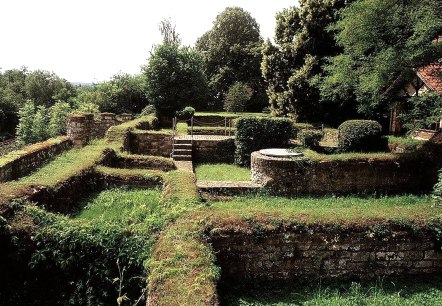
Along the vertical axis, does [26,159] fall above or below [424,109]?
below

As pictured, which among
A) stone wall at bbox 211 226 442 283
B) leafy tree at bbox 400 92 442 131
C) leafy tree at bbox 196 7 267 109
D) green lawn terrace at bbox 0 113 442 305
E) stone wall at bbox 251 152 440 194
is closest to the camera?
green lawn terrace at bbox 0 113 442 305

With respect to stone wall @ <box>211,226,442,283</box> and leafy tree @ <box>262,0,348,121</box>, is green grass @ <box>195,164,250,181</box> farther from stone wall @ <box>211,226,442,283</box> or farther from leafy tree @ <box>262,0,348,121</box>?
leafy tree @ <box>262,0,348,121</box>

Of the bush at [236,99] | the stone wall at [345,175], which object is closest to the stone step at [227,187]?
the stone wall at [345,175]

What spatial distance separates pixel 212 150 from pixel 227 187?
4.81 metres

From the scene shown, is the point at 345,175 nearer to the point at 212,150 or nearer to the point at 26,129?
the point at 212,150

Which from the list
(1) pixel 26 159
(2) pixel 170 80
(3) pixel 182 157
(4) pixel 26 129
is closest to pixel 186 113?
(2) pixel 170 80

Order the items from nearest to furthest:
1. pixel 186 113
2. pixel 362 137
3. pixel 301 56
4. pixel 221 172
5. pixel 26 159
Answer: pixel 26 159 < pixel 221 172 < pixel 362 137 < pixel 301 56 < pixel 186 113

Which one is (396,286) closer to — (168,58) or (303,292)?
(303,292)

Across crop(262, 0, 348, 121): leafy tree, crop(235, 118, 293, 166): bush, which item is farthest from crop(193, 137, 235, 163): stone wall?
crop(262, 0, 348, 121): leafy tree

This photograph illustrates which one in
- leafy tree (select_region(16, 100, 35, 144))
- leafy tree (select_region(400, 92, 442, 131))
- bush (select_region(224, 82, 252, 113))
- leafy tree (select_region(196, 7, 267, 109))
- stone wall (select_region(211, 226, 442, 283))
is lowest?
stone wall (select_region(211, 226, 442, 283))

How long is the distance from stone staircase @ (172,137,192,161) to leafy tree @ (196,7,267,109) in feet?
71.3

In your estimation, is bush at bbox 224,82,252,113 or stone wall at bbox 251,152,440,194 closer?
stone wall at bbox 251,152,440,194

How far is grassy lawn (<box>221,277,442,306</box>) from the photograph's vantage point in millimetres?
5848

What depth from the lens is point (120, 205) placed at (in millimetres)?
8859
